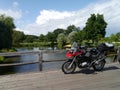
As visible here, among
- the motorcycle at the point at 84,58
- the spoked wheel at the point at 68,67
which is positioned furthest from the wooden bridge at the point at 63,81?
the motorcycle at the point at 84,58

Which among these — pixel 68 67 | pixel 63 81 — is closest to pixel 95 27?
pixel 68 67

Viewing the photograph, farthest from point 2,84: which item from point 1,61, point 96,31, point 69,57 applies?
point 96,31

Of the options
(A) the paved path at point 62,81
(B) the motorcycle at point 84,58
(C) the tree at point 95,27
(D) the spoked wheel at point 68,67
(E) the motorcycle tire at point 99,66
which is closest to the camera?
(A) the paved path at point 62,81

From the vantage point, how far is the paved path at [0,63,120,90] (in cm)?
595

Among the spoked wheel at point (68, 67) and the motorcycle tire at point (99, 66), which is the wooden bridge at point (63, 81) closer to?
the spoked wheel at point (68, 67)

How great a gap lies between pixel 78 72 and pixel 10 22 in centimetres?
4283

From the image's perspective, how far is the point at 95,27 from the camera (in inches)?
1852

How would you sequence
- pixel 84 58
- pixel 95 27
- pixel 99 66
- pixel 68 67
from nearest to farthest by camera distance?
1. pixel 68 67
2. pixel 84 58
3. pixel 99 66
4. pixel 95 27

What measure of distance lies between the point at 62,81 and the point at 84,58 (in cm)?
190

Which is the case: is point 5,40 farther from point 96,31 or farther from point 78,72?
point 78,72

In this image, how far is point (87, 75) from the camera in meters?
7.38

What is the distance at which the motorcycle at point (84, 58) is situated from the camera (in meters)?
7.97

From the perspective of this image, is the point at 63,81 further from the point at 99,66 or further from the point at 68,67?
the point at 99,66

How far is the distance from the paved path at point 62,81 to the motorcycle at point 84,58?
31 centimetres
